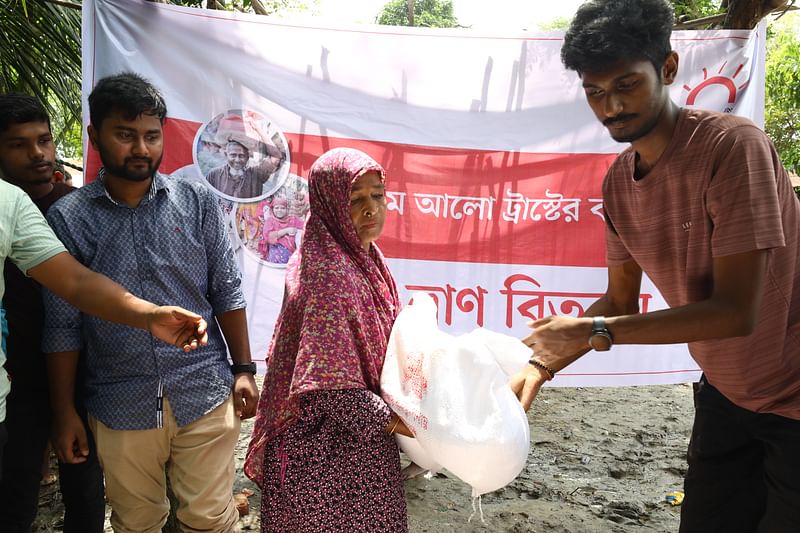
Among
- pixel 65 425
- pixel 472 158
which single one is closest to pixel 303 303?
pixel 65 425

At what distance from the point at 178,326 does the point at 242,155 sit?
5.51 feet

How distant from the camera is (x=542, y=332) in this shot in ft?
5.59

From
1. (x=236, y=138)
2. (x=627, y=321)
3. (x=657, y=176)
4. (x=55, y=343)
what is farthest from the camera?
(x=236, y=138)

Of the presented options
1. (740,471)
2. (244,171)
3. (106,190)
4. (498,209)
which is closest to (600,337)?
(740,471)

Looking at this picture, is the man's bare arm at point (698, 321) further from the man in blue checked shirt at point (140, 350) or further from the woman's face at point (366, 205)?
the man in blue checked shirt at point (140, 350)

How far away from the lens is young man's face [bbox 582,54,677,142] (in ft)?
5.59

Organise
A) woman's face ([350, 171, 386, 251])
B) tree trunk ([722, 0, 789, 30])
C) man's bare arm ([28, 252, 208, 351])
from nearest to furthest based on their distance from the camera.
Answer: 1. man's bare arm ([28, 252, 208, 351])
2. woman's face ([350, 171, 386, 251])
3. tree trunk ([722, 0, 789, 30])

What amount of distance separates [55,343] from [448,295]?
191 cm

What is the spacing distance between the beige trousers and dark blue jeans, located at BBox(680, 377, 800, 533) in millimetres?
1545

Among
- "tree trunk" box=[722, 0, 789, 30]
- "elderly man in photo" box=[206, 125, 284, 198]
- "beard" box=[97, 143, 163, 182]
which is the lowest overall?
"beard" box=[97, 143, 163, 182]

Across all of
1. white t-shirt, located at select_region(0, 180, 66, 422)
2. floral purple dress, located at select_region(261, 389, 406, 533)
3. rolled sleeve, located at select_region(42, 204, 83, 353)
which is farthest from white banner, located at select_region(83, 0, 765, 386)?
floral purple dress, located at select_region(261, 389, 406, 533)

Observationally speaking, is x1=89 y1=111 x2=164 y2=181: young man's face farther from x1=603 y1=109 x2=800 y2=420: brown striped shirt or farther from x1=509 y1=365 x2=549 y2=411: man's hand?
x1=603 y1=109 x2=800 y2=420: brown striped shirt

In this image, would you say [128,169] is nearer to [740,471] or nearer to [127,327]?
[127,327]

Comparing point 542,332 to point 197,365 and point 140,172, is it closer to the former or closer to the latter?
point 197,365
